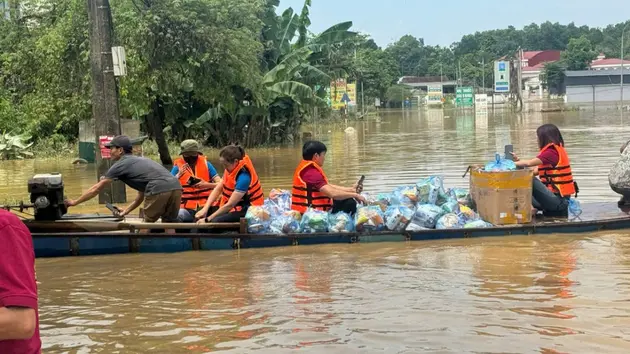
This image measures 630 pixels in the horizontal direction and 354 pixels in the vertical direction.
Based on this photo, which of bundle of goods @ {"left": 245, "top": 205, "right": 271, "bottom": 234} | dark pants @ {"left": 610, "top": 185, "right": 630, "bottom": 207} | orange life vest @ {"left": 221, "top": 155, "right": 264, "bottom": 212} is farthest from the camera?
dark pants @ {"left": 610, "top": 185, "right": 630, "bottom": 207}

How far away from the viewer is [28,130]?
29.3 meters

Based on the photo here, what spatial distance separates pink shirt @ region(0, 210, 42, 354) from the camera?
2412mm

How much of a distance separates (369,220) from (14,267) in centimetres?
771

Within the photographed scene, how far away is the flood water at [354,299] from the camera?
5969 millimetres

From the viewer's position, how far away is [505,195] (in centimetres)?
1009

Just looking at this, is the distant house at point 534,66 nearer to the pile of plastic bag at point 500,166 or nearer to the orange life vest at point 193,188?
the pile of plastic bag at point 500,166

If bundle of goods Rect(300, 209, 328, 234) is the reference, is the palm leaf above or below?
above

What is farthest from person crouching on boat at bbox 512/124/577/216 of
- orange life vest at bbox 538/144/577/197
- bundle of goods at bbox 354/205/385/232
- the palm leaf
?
the palm leaf

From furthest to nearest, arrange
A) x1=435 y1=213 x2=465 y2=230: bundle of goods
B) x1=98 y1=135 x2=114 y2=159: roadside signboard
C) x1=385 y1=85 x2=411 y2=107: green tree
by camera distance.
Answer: x1=385 y1=85 x2=411 y2=107: green tree
x1=98 y1=135 x2=114 y2=159: roadside signboard
x1=435 y1=213 x2=465 y2=230: bundle of goods

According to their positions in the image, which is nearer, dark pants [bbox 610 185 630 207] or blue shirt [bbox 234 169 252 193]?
blue shirt [bbox 234 169 252 193]

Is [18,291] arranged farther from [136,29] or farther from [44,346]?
[136,29]

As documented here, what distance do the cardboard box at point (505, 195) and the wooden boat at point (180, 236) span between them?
20cm

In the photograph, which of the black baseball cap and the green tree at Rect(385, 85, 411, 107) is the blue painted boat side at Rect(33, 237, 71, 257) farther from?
the green tree at Rect(385, 85, 411, 107)

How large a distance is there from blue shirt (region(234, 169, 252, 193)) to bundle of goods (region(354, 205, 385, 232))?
4.76 feet
